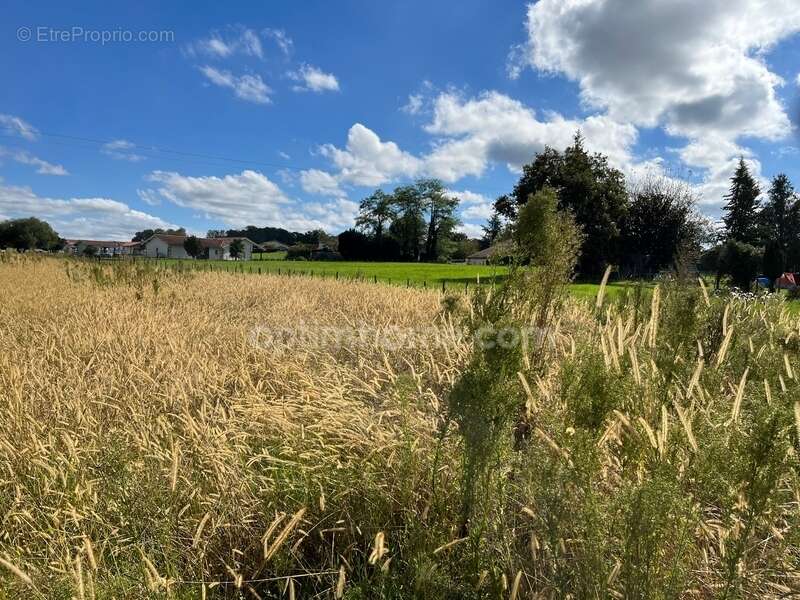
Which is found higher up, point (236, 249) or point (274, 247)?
point (274, 247)

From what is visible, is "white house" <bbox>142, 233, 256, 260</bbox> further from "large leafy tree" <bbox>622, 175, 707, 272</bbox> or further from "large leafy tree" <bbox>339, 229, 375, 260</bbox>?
"large leafy tree" <bbox>622, 175, 707, 272</bbox>

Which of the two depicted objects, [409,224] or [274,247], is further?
[274,247]

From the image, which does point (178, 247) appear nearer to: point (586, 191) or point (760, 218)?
point (586, 191)

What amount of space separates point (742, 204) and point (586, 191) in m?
35.3

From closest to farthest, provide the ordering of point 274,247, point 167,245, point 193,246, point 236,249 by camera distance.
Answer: point 193,246
point 236,249
point 167,245
point 274,247

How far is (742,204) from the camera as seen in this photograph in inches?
1901

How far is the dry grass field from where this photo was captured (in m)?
1.38

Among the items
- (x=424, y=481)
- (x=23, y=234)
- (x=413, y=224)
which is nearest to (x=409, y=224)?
(x=413, y=224)

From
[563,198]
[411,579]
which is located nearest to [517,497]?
[411,579]

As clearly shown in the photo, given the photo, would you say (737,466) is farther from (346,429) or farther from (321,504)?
(346,429)

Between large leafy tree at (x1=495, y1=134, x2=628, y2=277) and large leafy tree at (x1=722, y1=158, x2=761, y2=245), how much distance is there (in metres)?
29.8

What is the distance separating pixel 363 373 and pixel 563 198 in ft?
76.4

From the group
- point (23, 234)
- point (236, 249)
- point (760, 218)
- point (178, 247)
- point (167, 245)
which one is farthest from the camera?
point (178, 247)

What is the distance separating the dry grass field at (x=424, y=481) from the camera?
1377mm
